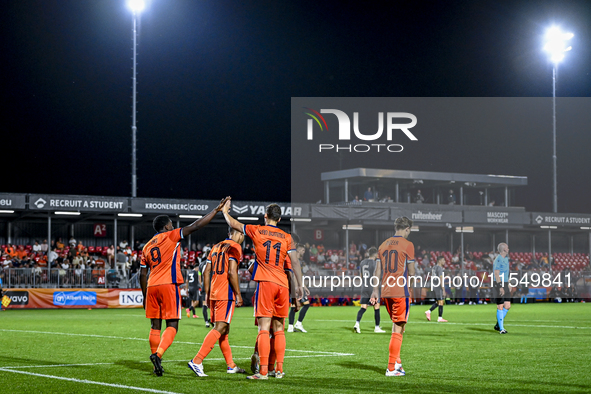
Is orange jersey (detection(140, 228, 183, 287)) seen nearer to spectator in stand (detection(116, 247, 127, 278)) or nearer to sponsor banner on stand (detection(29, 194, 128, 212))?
spectator in stand (detection(116, 247, 127, 278))

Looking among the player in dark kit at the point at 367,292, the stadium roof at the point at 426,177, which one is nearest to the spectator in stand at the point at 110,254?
the stadium roof at the point at 426,177

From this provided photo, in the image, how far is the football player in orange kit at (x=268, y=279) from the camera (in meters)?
8.98

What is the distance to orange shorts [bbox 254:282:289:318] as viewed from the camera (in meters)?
8.98

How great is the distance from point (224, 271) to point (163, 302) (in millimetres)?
917

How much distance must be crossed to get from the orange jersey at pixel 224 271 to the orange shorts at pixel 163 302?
523 millimetres

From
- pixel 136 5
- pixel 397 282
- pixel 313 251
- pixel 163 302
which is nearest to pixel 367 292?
pixel 397 282

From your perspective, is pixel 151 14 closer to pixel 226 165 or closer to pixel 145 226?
pixel 145 226

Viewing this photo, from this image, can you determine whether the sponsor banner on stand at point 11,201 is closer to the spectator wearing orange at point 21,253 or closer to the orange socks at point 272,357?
the spectator wearing orange at point 21,253

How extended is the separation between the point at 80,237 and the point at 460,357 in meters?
31.5

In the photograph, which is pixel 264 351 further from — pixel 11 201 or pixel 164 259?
pixel 11 201

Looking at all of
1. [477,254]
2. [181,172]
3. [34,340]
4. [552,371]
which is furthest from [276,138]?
[552,371]

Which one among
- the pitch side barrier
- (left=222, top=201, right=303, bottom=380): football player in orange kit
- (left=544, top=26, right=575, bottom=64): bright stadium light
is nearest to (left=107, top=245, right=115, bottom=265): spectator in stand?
the pitch side barrier

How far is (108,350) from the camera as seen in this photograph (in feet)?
42.6

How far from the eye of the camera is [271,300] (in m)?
9.03
